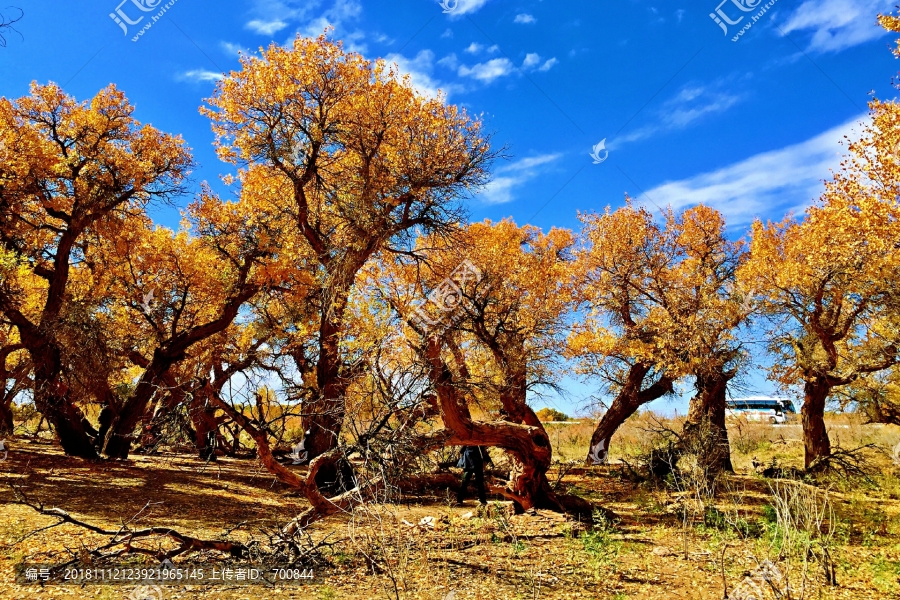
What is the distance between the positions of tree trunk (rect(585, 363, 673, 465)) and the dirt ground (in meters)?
3.73

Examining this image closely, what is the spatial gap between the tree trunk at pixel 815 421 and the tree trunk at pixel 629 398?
3.91 metres

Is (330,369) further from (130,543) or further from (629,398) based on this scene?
(629,398)

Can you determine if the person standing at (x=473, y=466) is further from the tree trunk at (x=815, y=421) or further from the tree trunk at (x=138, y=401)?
the tree trunk at (x=815, y=421)

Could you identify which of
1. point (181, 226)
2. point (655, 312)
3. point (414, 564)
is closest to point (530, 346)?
point (655, 312)

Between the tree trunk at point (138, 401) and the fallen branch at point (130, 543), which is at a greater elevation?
the tree trunk at point (138, 401)

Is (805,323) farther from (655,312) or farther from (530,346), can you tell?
(530,346)

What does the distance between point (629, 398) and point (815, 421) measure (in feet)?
17.4

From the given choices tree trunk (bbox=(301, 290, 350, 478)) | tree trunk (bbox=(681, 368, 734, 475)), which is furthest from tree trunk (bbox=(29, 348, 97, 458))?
tree trunk (bbox=(681, 368, 734, 475))

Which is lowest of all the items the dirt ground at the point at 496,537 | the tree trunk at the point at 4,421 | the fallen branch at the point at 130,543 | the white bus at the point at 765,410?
the dirt ground at the point at 496,537

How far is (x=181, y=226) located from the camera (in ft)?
59.4

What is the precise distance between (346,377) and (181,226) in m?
8.88

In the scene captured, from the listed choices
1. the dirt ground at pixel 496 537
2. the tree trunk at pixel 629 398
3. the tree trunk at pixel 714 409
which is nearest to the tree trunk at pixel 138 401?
the dirt ground at pixel 496 537

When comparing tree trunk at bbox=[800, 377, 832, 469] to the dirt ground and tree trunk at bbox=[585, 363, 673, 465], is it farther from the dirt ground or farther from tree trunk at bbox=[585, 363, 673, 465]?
tree trunk at bbox=[585, 363, 673, 465]

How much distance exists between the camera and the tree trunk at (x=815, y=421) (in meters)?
16.1
